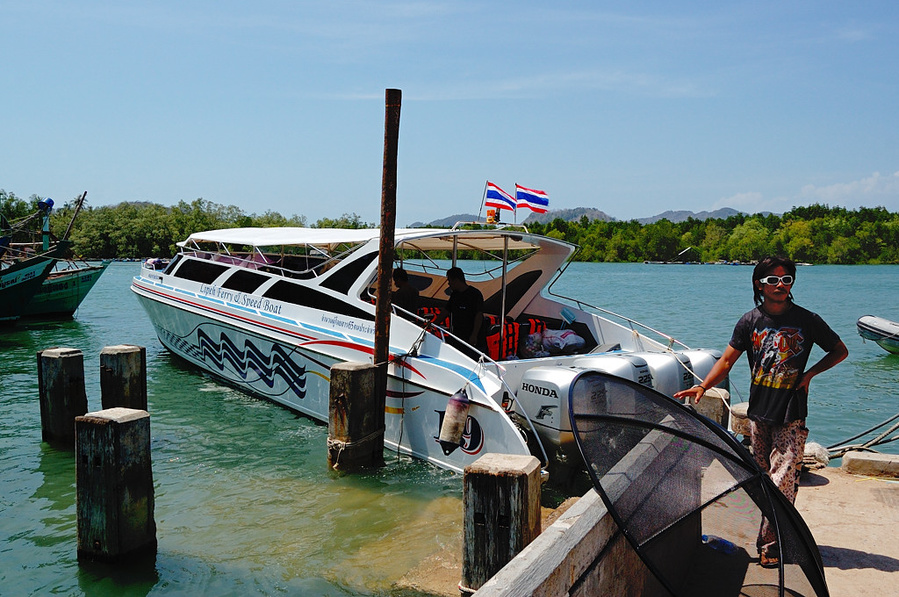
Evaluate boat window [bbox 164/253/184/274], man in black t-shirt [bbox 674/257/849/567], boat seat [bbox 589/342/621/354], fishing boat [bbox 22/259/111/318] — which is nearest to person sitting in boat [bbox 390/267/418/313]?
boat seat [bbox 589/342/621/354]

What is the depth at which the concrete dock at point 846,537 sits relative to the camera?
4234 millimetres

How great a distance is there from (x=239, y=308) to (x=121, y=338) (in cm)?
1281

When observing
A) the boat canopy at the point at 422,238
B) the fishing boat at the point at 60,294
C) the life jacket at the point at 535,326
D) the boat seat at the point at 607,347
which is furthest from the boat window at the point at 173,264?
the fishing boat at the point at 60,294

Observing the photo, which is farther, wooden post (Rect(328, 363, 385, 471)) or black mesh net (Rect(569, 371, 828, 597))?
wooden post (Rect(328, 363, 385, 471))

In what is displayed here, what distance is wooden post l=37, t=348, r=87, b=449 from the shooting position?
26.9ft

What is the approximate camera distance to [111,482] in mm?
5191

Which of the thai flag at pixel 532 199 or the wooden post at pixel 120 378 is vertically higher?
the thai flag at pixel 532 199

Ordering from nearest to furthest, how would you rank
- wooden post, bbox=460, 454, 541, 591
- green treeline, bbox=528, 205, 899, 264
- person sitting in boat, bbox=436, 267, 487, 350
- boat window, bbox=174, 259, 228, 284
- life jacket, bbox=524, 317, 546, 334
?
wooden post, bbox=460, 454, 541, 591 < person sitting in boat, bbox=436, 267, 487, 350 < life jacket, bbox=524, 317, 546, 334 < boat window, bbox=174, 259, 228, 284 < green treeline, bbox=528, 205, 899, 264

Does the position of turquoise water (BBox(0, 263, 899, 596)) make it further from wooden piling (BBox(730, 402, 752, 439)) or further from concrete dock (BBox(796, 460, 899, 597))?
concrete dock (BBox(796, 460, 899, 597))

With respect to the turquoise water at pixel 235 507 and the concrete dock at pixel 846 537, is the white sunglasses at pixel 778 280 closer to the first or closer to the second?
the concrete dock at pixel 846 537

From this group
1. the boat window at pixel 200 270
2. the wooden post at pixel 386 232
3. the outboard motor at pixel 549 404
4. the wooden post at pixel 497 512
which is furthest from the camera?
the boat window at pixel 200 270

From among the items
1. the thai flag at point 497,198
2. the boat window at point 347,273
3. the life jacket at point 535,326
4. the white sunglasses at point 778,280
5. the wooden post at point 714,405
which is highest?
the thai flag at point 497,198

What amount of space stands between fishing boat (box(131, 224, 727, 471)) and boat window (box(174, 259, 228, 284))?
25 millimetres

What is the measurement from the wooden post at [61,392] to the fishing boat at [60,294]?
18416 mm
